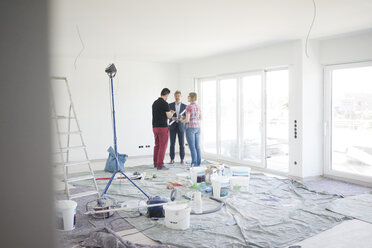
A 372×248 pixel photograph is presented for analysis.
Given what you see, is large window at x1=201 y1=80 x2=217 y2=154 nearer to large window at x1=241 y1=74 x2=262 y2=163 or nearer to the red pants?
large window at x1=241 y1=74 x2=262 y2=163

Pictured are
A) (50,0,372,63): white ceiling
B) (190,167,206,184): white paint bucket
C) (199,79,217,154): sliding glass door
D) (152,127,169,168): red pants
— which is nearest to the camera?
(50,0,372,63): white ceiling

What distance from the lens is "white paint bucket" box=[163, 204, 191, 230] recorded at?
3.14 metres

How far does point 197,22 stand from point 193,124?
2410mm

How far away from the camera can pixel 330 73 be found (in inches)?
211

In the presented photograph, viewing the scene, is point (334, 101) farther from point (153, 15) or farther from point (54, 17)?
A: point (54, 17)

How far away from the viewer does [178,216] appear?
10.3 feet

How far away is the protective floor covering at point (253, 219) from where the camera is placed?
2945 millimetres

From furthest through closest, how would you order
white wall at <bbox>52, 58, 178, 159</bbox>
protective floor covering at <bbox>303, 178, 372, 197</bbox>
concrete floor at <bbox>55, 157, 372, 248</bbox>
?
white wall at <bbox>52, 58, 178, 159</bbox> < protective floor covering at <bbox>303, 178, 372, 197</bbox> < concrete floor at <bbox>55, 157, 372, 248</bbox>

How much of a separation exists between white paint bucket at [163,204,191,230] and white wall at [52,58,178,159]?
4615 millimetres

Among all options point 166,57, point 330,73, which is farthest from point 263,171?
point 166,57

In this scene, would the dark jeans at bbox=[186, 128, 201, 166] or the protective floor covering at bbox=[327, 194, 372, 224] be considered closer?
the protective floor covering at bbox=[327, 194, 372, 224]

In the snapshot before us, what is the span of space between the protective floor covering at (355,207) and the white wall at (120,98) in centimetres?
513

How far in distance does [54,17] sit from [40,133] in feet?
0.63

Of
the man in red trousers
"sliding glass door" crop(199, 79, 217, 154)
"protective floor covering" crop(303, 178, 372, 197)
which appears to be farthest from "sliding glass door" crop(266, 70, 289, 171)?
the man in red trousers
